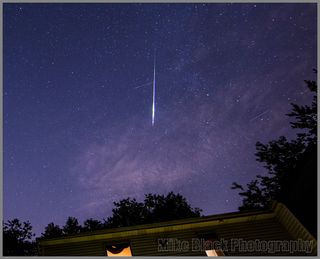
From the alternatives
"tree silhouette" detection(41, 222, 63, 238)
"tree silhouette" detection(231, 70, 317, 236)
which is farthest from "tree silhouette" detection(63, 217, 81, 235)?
"tree silhouette" detection(231, 70, 317, 236)

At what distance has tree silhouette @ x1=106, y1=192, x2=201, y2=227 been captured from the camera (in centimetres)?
3234

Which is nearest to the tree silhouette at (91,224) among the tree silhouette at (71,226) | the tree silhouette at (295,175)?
the tree silhouette at (71,226)

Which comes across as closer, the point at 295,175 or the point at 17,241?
the point at 295,175

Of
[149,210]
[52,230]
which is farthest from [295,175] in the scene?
[52,230]

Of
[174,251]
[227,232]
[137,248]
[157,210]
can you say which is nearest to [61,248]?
[137,248]

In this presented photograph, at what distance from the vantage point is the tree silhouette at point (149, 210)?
32344mm

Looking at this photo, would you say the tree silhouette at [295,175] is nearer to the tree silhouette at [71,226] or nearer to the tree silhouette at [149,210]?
the tree silhouette at [149,210]

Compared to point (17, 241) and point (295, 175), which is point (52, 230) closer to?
point (17, 241)

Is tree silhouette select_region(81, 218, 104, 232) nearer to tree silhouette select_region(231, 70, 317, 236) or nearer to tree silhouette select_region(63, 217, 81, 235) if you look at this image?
tree silhouette select_region(63, 217, 81, 235)

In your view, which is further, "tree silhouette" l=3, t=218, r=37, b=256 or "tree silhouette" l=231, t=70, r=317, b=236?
"tree silhouette" l=3, t=218, r=37, b=256

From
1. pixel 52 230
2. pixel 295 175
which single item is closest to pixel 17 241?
pixel 52 230

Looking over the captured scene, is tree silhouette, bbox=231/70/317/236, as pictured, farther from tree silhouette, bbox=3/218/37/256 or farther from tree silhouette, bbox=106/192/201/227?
tree silhouette, bbox=3/218/37/256

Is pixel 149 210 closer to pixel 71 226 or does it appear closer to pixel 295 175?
pixel 71 226

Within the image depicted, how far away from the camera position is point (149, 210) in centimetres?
3347
